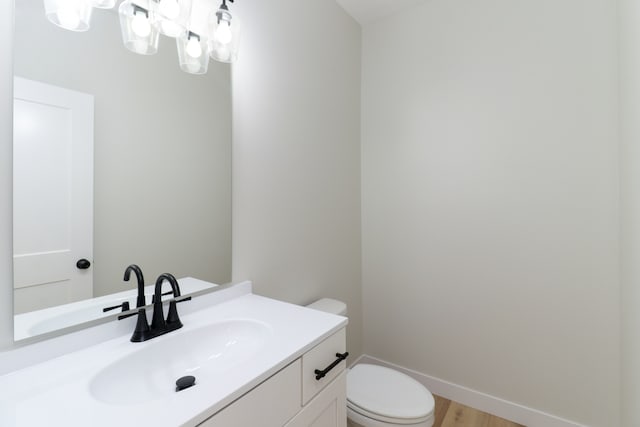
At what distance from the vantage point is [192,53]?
113cm

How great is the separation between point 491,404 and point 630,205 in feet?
4.43

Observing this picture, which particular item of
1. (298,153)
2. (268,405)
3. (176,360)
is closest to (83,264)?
(176,360)

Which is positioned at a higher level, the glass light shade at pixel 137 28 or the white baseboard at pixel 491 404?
the glass light shade at pixel 137 28

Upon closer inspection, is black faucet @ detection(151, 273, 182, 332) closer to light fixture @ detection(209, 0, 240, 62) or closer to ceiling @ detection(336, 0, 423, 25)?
light fixture @ detection(209, 0, 240, 62)

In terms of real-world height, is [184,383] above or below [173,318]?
below

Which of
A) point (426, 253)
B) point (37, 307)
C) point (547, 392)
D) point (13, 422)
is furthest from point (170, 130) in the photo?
point (547, 392)

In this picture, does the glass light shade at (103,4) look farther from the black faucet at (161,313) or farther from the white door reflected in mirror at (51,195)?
the black faucet at (161,313)

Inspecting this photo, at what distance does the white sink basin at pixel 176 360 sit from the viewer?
728 mm

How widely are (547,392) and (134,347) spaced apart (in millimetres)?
2082

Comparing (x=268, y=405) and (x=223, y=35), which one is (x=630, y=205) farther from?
(x=223, y=35)

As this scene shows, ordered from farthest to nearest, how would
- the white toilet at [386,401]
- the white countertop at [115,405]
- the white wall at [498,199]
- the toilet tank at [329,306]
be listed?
the toilet tank at [329,306] < the white wall at [498,199] < the white toilet at [386,401] < the white countertop at [115,405]

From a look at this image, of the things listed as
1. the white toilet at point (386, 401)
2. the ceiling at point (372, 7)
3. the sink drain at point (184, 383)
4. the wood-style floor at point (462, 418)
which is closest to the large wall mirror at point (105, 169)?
the sink drain at point (184, 383)

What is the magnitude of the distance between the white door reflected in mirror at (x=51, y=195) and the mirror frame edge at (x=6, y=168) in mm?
15

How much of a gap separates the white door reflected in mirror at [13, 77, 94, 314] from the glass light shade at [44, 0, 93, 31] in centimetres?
19
